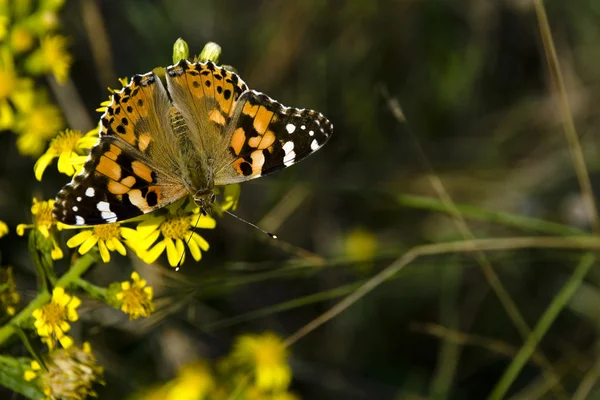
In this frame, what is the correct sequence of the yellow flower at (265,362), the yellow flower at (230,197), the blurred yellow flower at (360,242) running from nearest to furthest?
1. the yellow flower at (230,197)
2. the yellow flower at (265,362)
3. the blurred yellow flower at (360,242)

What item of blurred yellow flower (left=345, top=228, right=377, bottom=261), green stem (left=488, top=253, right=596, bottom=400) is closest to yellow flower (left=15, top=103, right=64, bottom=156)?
blurred yellow flower (left=345, top=228, right=377, bottom=261)

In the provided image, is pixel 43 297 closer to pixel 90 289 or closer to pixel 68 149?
pixel 90 289

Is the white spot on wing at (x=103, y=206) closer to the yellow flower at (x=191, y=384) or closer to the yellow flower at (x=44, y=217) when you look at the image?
the yellow flower at (x=44, y=217)

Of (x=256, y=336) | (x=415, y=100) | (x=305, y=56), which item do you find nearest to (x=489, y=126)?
(x=415, y=100)

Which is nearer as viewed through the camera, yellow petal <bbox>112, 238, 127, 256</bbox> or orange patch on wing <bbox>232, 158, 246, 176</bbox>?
yellow petal <bbox>112, 238, 127, 256</bbox>

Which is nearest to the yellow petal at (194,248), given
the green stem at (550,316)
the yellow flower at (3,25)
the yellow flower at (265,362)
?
the yellow flower at (265,362)

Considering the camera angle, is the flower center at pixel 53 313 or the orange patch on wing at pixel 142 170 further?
the orange patch on wing at pixel 142 170

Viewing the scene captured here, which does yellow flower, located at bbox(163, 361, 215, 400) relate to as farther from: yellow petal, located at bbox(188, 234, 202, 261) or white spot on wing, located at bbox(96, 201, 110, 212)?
white spot on wing, located at bbox(96, 201, 110, 212)
